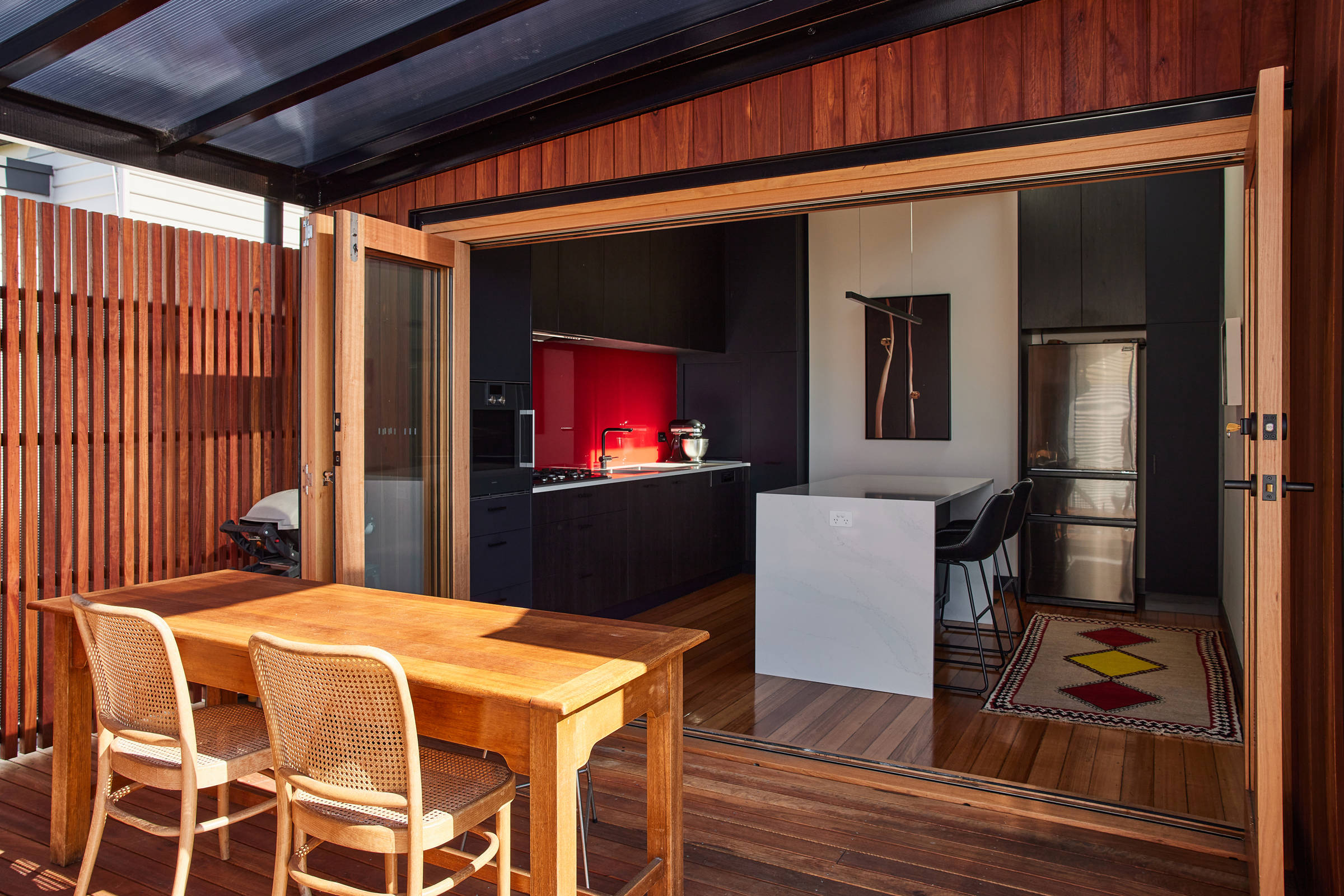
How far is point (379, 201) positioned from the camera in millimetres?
4332

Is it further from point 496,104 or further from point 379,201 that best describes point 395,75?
point 379,201

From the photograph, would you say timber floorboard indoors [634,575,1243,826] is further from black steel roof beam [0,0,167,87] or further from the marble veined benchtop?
black steel roof beam [0,0,167,87]

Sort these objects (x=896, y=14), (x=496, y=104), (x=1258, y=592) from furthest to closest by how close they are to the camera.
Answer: (x=496, y=104), (x=896, y=14), (x=1258, y=592)

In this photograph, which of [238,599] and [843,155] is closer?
[238,599]

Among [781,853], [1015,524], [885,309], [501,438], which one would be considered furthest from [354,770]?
[885,309]

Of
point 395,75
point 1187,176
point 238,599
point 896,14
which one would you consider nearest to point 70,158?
point 395,75

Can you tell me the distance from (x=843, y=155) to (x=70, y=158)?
4.59 m

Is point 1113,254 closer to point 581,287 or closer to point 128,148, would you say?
point 581,287

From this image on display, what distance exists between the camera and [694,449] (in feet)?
22.5

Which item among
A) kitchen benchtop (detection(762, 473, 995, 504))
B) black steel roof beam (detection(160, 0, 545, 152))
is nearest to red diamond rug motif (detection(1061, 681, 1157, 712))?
kitchen benchtop (detection(762, 473, 995, 504))

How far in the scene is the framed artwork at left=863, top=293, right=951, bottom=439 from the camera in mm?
6703

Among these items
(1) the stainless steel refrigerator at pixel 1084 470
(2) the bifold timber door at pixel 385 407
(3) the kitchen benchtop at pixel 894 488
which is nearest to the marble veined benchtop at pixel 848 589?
(3) the kitchen benchtop at pixel 894 488

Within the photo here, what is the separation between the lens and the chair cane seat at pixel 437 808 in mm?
1725

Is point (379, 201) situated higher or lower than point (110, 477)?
higher
